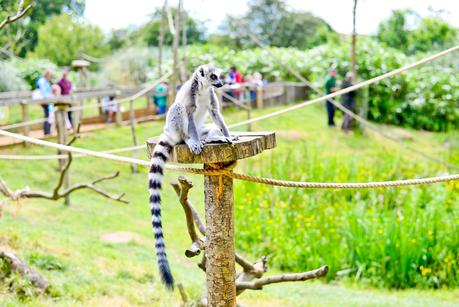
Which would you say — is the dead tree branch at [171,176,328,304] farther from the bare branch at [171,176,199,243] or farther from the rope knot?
the rope knot

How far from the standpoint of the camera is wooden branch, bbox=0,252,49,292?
4.33 metres

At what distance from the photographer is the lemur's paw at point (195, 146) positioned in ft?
8.81

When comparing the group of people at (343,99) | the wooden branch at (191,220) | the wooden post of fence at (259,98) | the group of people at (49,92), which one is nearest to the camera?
the wooden branch at (191,220)

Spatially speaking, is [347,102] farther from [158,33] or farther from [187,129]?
[158,33]

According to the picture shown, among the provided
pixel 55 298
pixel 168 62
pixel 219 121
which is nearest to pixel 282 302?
pixel 55 298

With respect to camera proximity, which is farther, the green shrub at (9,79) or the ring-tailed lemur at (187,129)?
Result: the green shrub at (9,79)

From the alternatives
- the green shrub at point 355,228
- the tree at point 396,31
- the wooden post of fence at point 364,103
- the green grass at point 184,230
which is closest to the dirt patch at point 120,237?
the green grass at point 184,230

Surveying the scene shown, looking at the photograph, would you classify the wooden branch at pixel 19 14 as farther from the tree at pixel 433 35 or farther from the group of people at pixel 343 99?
the tree at pixel 433 35

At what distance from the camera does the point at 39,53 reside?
2600 centimetres

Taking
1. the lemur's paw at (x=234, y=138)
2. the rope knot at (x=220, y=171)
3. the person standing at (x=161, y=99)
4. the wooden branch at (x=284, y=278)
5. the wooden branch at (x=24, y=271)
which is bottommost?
the wooden branch at (x=24, y=271)

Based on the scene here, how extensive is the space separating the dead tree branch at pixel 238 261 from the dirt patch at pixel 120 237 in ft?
10.0

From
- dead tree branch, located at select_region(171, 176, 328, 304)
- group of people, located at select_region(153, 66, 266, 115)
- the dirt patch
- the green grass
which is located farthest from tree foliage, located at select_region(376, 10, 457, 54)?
dead tree branch, located at select_region(171, 176, 328, 304)

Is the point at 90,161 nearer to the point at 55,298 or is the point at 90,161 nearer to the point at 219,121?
the point at 55,298

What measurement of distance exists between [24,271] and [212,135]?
216cm
